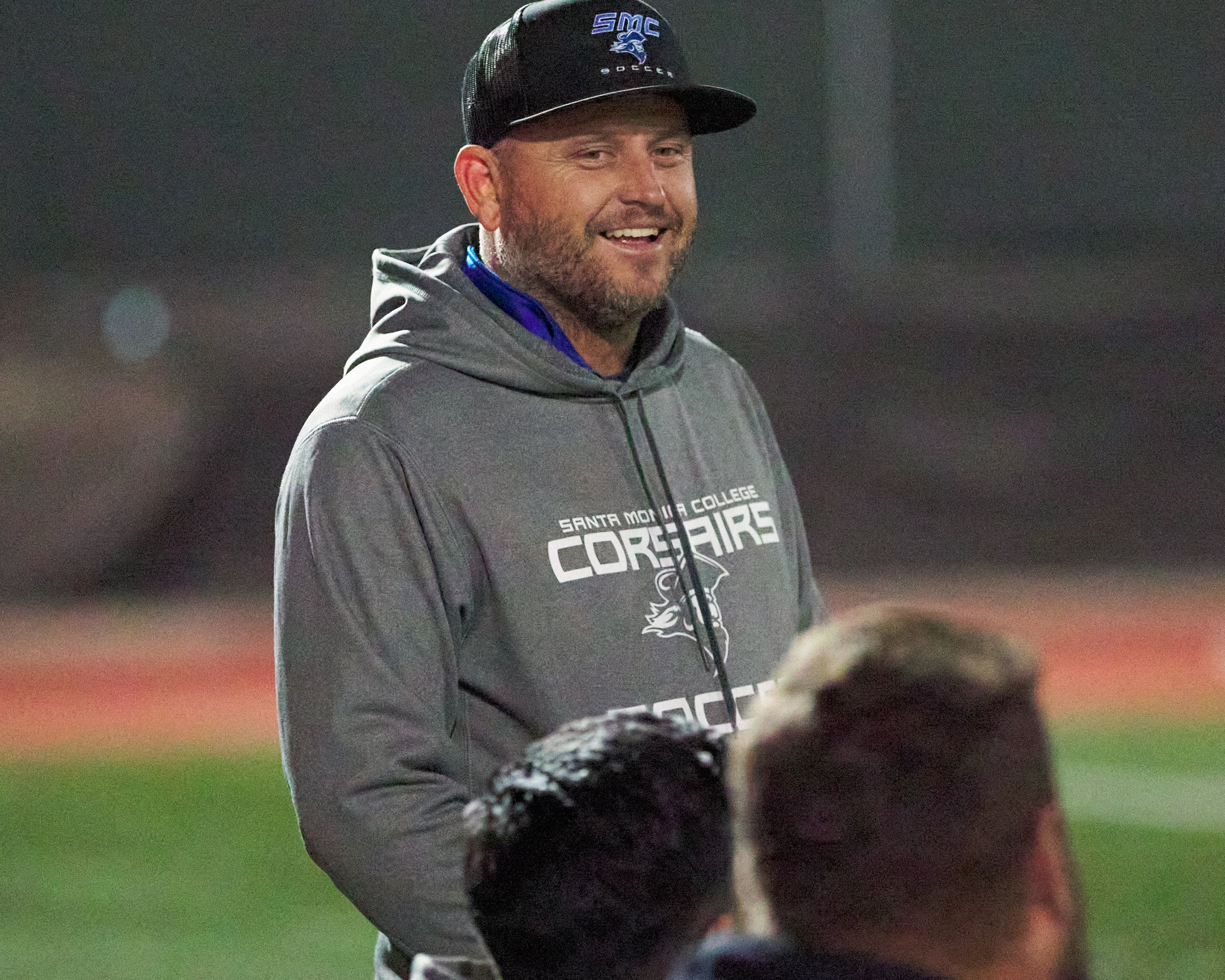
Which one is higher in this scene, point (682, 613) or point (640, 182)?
point (640, 182)

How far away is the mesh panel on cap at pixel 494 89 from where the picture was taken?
2611 mm

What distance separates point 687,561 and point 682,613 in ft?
0.26

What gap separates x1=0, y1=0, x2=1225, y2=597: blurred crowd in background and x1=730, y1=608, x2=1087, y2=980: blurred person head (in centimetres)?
1353

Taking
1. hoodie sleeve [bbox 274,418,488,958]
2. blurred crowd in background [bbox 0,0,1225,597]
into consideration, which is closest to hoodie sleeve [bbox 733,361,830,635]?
hoodie sleeve [bbox 274,418,488,958]

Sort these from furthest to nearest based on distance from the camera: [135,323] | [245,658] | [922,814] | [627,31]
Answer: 1. [135,323]
2. [245,658]
3. [627,31]
4. [922,814]

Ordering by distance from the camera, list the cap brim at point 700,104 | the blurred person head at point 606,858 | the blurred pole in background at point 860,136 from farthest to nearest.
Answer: the blurred pole in background at point 860,136 < the cap brim at point 700,104 < the blurred person head at point 606,858

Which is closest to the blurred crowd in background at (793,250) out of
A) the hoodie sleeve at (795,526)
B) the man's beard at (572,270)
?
the hoodie sleeve at (795,526)

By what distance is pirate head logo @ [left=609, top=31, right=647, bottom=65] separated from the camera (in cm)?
258

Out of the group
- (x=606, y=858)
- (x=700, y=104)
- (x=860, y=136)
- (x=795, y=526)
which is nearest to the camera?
(x=606, y=858)

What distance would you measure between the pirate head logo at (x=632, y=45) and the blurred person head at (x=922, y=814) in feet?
5.08

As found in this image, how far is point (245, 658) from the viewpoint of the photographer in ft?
38.7

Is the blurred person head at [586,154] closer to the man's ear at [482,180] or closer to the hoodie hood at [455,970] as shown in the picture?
the man's ear at [482,180]

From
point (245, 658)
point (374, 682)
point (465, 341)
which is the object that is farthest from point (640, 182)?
point (245, 658)

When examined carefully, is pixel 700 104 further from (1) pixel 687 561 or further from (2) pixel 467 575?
(2) pixel 467 575
